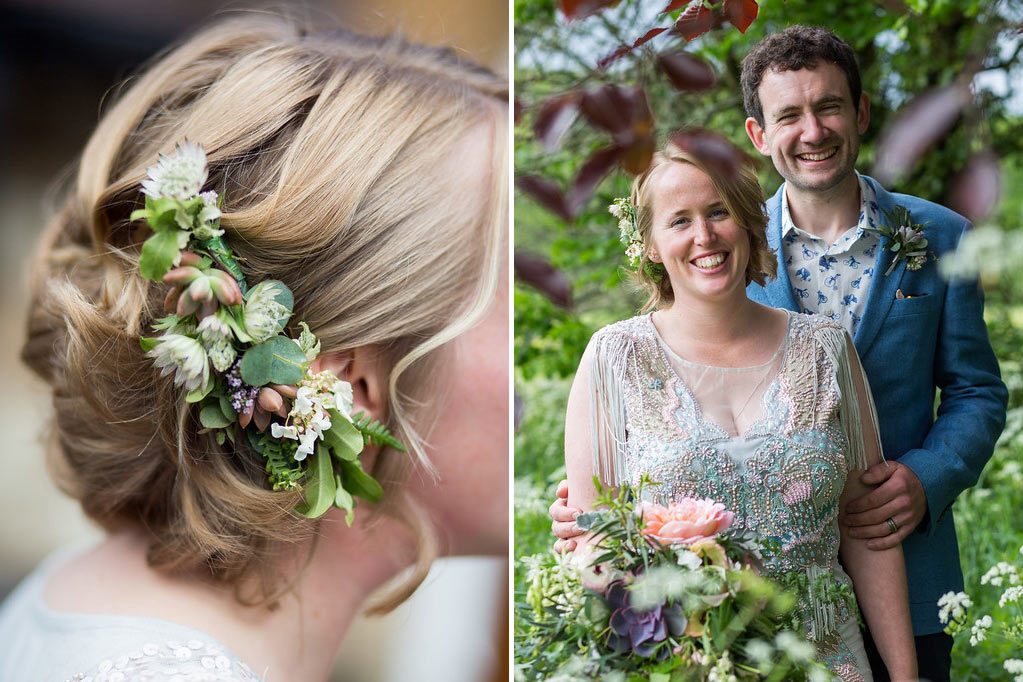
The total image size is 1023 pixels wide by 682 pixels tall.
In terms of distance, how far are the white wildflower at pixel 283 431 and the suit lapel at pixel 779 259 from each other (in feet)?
2.83

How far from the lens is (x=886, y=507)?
145 cm

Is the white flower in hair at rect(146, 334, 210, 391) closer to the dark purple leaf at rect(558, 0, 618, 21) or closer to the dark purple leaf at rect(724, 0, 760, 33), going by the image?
the dark purple leaf at rect(558, 0, 618, 21)

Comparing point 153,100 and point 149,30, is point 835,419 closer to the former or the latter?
point 153,100

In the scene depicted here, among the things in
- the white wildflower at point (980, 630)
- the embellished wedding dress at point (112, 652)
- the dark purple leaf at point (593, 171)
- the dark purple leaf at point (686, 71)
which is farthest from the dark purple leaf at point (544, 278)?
the white wildflower at point (980, 630)

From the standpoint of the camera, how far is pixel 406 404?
164 centimetres

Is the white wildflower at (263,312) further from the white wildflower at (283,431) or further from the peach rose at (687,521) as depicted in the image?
the peach rose at (687,521)

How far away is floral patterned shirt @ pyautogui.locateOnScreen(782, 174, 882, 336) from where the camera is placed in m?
1.45

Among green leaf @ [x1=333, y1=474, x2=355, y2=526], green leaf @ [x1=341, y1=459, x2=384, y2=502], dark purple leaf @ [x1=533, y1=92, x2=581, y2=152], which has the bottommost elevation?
green leaf @ [x1=333, y1=474, x2=355, y2=526]

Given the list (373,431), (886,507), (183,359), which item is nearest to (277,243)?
(183,359)

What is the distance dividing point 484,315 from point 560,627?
2.05 ft

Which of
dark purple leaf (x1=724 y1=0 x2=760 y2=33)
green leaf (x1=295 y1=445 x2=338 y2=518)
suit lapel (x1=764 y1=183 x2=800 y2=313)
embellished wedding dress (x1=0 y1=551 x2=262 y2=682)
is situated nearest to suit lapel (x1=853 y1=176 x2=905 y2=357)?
suit lapel (x1=764 y1=183 x2=800 y2=313)

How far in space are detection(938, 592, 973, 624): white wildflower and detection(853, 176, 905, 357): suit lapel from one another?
0.46m

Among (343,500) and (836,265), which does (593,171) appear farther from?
(343,500)

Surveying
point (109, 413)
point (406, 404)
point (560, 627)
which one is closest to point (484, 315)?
point (406, 404)
